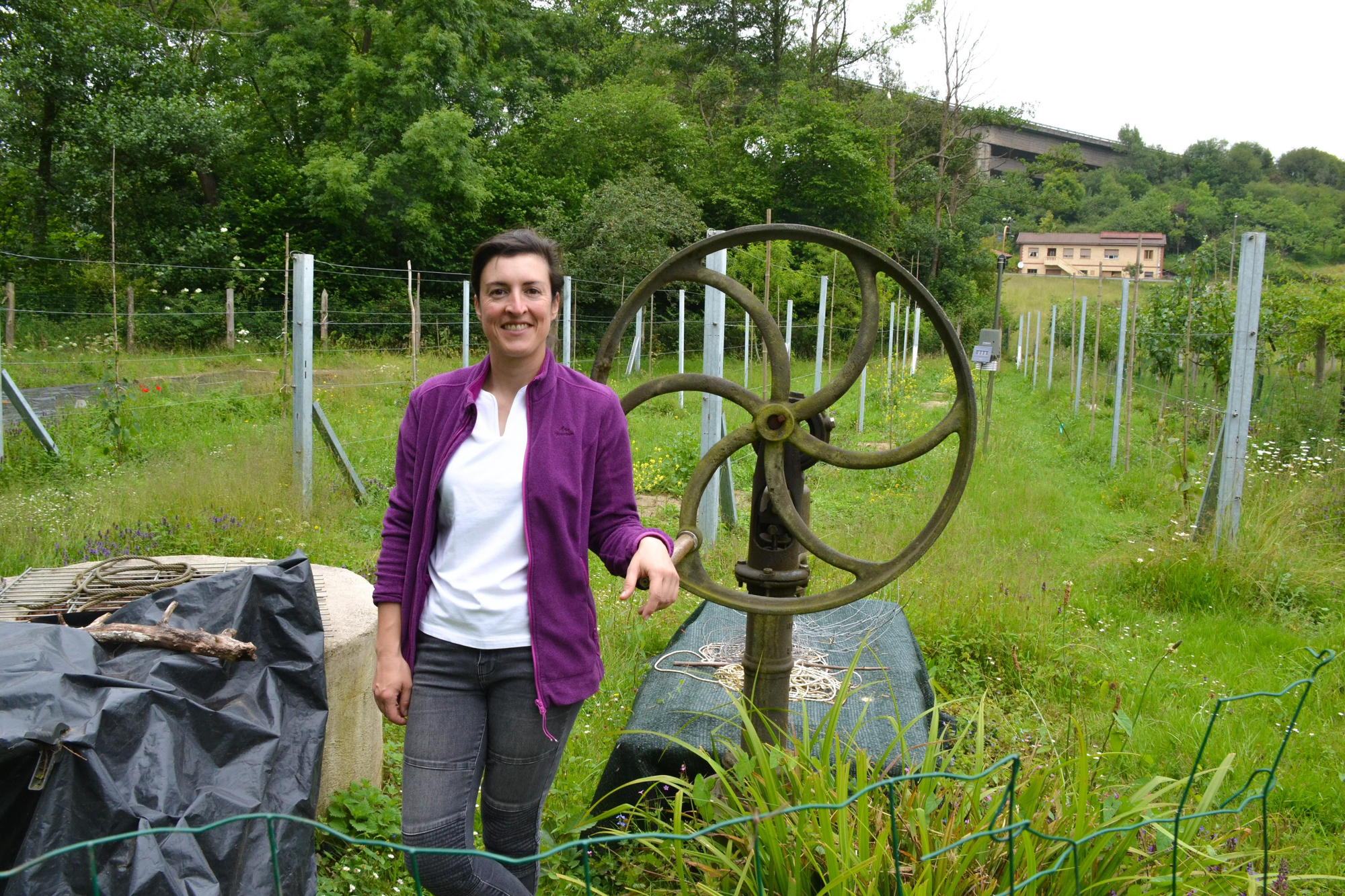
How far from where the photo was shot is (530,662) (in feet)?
6.26

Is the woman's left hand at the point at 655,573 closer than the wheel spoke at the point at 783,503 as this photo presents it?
Yes

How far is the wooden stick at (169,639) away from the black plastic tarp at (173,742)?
0.02 meters

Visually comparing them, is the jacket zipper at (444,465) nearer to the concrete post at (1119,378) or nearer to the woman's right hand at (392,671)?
the woman's right hand at (392,671)

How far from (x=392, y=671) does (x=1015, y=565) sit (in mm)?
4331

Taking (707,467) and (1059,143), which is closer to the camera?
(707,467)

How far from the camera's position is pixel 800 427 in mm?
2350

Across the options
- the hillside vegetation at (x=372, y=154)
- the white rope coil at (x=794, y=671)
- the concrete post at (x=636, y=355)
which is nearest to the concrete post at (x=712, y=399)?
the white rope coil at (x=794, y=671)

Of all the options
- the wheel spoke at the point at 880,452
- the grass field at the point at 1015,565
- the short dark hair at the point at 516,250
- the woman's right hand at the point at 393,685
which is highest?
the short dark hair at the point at 516,250

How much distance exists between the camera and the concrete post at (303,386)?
243 inches

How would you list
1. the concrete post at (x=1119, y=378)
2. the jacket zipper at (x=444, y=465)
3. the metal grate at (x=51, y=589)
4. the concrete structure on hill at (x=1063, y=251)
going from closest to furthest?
the jacket zipper at (x=444, y=465), the metal grate at (x=51, y=589), the concrete post at (x=1119, y=378), the concrete structure on hill at (x=1063, y=251)

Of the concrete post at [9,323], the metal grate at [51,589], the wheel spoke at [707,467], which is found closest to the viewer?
the wheel spoke at [707,467]

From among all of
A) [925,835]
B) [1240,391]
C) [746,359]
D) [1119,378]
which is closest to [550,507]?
[925,835]

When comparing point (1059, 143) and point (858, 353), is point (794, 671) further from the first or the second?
point (1059, 143)

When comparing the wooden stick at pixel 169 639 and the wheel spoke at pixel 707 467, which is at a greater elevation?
the wheel spoke at pixel 707 467
